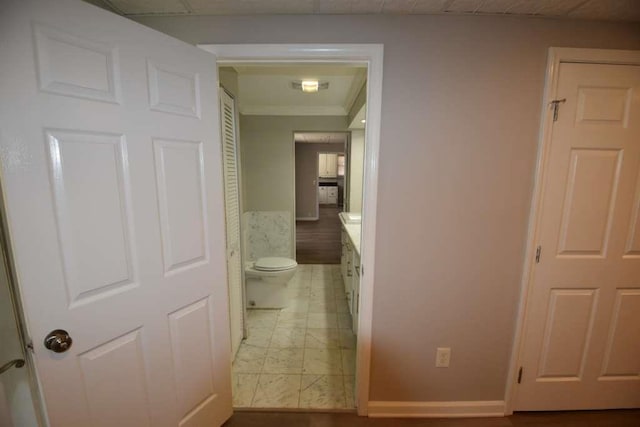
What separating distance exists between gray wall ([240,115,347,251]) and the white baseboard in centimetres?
266

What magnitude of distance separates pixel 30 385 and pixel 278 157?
3235 mm

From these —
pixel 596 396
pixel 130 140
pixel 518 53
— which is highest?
pixel 518 53

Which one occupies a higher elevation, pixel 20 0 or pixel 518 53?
pixel 518 53

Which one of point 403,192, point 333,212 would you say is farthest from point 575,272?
point 333,212

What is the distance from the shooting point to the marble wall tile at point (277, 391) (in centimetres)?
165

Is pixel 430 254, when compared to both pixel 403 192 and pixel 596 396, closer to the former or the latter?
pixel 403 192

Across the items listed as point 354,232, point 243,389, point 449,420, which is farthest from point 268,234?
point 449,420

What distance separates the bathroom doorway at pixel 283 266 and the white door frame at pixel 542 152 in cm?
100

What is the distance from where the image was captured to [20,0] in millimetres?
758

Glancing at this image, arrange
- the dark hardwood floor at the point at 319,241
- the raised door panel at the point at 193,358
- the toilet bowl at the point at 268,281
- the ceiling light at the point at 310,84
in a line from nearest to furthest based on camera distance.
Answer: the raised door panel at the point at 193,358 → the ceiling light at the point at 310,84 → the toilet bowl at the point at 268,281 → the dark hardwood floor at the point at 319,241

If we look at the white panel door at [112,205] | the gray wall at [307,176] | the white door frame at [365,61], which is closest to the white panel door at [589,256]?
the white door frame at [365,61]

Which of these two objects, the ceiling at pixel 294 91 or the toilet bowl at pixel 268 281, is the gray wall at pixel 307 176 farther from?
the toilet bowl at pixel 268 281

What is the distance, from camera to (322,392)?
1742mm

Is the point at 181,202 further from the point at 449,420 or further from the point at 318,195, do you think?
the point at 318,195
